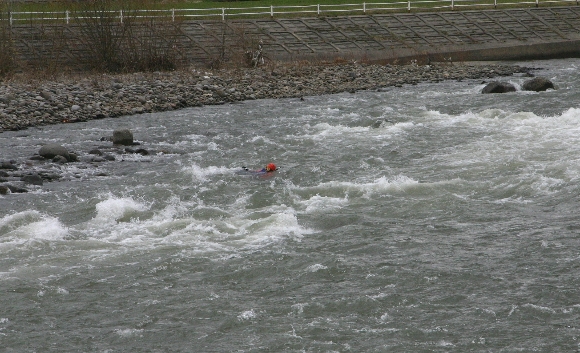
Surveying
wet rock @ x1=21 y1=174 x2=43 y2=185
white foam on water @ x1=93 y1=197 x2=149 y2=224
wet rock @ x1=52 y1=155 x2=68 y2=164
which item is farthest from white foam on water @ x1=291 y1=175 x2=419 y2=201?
wet rock @ x1=52 y1=155 x2=68 y2=164

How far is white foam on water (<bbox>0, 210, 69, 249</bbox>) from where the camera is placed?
1220cm

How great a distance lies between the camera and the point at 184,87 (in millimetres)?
28312

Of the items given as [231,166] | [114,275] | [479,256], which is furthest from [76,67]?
[479,256]

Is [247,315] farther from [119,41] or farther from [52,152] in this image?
[119,41]

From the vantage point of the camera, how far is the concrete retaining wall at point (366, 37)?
33.8m

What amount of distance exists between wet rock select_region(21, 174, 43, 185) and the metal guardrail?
17631 mm

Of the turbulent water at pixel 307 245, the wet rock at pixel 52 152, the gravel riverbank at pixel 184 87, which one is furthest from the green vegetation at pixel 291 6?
the wet rock at pixel 52 152

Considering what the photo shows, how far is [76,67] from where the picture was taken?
32.3 meters

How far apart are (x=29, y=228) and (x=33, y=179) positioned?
3.59 m

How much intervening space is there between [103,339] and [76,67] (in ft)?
84.8

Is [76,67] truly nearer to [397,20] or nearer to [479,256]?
[397,20]

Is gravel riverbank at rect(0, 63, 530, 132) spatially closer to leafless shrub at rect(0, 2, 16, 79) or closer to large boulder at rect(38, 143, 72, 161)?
leafless shrub at rect(0, 2, 16, 79)

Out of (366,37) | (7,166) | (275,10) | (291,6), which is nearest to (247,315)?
(7,166)

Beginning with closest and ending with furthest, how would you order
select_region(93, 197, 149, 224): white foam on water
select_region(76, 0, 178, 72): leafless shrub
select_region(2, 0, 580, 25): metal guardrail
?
1. select_region(93, 197, 149, 224): white foam on water
2. select_region(76, 0, 178, 72): leafless shrub
3. select_region(2, 0, 580, 25): metal guardrail
